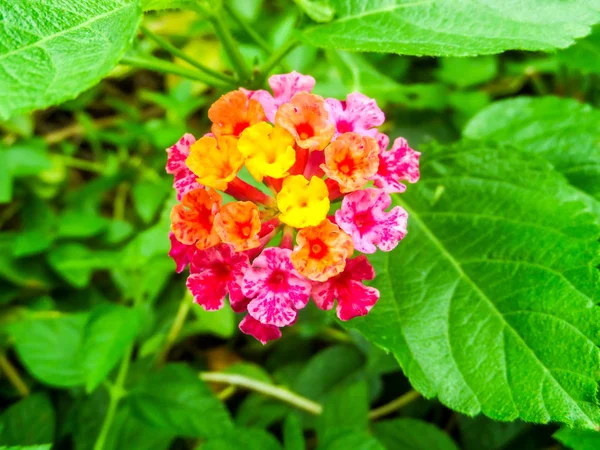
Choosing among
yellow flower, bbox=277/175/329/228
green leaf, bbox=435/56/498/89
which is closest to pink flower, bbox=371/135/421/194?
yellow flower, bbox=277/175/329/228

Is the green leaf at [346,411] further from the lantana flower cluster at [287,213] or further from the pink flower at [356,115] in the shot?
the pink flower at [356,115]

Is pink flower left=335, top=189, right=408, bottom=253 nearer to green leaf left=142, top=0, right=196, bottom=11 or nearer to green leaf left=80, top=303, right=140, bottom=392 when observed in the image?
green leaf left=142, top=0, right=196, bottom=11

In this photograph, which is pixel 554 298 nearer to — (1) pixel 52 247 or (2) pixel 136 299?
(2) pixel 136 299

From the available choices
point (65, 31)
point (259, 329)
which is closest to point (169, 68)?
point (65, 31)

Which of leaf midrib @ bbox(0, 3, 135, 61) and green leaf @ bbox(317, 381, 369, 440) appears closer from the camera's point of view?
leaf midrib @ bbox(0, 3, 135, 61)

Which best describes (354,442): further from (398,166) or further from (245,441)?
(398,166)
